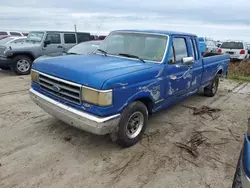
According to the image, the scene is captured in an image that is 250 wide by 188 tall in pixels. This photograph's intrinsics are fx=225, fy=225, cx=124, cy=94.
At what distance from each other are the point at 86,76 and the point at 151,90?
119cm

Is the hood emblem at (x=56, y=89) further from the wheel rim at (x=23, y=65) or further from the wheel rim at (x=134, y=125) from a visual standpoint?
the wheel rim at (x=23, y=65)

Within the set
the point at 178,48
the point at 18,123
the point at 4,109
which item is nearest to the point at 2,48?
the point at 4,109

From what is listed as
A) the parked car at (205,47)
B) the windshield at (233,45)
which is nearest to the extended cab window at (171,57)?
the parked car at (205,47)

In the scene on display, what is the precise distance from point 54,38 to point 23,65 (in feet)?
6.30

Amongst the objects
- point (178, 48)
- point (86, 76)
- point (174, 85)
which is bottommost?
point (174, 85)

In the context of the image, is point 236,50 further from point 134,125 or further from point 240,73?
point 134,125

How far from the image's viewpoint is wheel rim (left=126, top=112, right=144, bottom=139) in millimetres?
3689

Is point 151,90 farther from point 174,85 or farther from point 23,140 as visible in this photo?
point 23,140

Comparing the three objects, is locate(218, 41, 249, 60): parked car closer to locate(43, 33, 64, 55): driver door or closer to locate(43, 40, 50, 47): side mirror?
locate(43, 33, 64, 55): driver door

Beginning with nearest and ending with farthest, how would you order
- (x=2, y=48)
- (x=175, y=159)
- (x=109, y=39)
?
(x=175, y=159)
(x=109, y=39)
(x=2, y=48)

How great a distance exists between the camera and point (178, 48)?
4590 mm

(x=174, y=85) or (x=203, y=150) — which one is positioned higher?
(x=174, y=85)

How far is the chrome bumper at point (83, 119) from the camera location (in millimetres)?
3076

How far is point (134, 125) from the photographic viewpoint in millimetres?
3834
